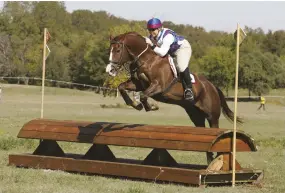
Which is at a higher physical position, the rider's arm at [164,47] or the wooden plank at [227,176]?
the rider's arm at [164,47]

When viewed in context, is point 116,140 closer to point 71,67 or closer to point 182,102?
point 182,102

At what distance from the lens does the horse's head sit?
32.2ft

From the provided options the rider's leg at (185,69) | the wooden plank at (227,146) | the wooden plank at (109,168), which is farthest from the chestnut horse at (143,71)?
the wooden plank at (227,146)

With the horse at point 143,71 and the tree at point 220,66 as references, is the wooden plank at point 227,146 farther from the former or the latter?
the tree at point 220,66

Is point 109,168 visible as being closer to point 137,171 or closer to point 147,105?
point 137,171

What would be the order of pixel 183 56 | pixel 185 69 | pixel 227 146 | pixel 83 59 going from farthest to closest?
pixel 83 59 → pixel 183 56 → pixel 185 69 → pixel 227 146

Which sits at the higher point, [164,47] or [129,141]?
[164,47]

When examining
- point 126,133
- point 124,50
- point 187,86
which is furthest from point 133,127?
point 124,50

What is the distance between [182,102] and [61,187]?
315 centimetres

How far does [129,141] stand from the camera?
9875 mm

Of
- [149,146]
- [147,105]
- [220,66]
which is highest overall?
[147,105]

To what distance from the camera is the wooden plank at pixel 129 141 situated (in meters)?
9.16

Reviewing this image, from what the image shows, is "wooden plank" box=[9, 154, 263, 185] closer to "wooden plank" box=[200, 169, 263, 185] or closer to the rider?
"wooden plank" box=[200, 169, 263, 185]

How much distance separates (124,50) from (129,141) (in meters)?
1.58
